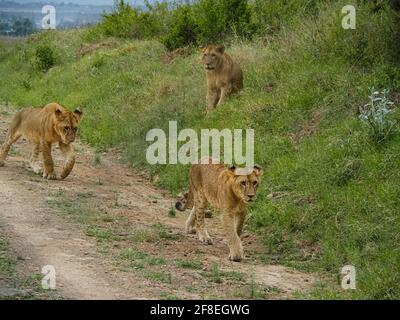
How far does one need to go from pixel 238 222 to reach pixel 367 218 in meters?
1.58

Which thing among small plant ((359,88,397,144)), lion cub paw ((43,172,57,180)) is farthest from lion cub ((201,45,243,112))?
small plant ((359,88,397,144))

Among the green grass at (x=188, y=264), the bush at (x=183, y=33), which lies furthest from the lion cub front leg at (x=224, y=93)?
the green grass at (x=188, y=264)

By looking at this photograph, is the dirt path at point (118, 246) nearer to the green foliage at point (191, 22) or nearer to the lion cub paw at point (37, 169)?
the lion cub paw at point (37, 169)

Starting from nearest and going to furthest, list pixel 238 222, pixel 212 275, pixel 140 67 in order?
1. pixel 212 275
2. pixel 238 222
3. pixel 140 67

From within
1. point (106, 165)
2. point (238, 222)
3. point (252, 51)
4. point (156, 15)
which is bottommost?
point (238, 222)

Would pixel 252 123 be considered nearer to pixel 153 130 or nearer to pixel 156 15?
pixel 153 130

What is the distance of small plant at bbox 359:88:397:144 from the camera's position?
40.5 feet

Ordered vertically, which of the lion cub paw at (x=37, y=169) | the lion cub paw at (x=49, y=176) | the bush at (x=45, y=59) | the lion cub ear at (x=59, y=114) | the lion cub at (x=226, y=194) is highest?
the bush at (x=45, y=59)

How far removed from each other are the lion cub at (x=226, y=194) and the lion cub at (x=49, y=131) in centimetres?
284

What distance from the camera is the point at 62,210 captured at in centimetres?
1180

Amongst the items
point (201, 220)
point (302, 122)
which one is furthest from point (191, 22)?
point (201, 220)

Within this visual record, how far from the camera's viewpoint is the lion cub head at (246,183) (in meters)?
9.96

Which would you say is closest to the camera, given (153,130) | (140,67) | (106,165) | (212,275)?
(212,275)

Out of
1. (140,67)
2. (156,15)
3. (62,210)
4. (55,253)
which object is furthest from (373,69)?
(156,15)
